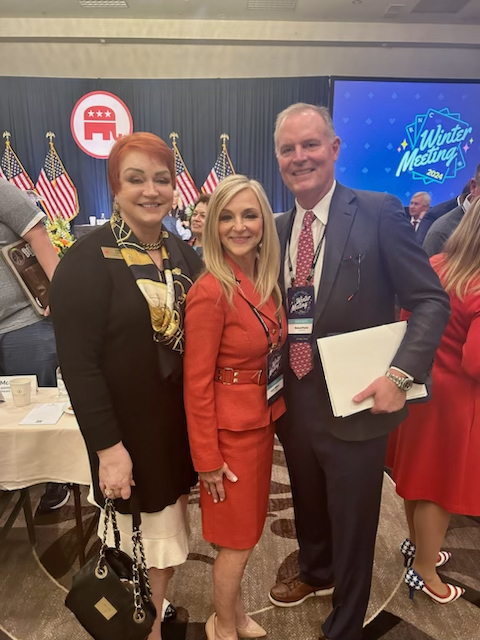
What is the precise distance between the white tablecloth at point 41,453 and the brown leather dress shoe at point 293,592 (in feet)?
2.95

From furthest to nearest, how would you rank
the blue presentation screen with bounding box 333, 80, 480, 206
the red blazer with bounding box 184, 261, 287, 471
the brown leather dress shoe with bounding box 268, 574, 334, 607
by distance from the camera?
the blue presentation screen with bounding box 333, 80, 480, 206, the brown leather dress shoe with bounding box 268, 574, 334, 607, the red blazer with bounding box 184, 261, 287, 471

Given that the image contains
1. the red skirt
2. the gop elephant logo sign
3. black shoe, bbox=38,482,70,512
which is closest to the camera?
the red skirt

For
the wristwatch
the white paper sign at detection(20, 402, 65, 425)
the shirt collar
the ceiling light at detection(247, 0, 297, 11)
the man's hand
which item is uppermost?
the ceiling light at detection(247, 0, 297, 11)

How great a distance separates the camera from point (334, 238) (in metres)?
1.39

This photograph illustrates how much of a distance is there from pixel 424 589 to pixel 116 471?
4.75ft

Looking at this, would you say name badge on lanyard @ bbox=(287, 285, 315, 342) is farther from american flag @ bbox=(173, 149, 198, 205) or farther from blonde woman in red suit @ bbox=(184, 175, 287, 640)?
american flag @ bbox=(173, 149, 198, 205)

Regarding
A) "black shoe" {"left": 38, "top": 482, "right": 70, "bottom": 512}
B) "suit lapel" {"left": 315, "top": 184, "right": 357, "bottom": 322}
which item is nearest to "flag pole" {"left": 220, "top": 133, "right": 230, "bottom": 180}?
"black shoe" {"left": 38, "top": 482, "right": 70, "bottom": 512}

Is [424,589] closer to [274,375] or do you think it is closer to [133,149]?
[274,375]

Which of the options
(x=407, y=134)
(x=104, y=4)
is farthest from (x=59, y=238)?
(x=407, y=134)

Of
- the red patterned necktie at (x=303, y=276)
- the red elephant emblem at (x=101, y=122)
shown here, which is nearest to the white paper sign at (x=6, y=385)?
the red patterned necktie at (x=303, y=276)

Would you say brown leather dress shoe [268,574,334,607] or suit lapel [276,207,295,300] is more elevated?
suit lapel [276,207,295,300]

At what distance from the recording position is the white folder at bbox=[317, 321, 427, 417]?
1275 millimetres

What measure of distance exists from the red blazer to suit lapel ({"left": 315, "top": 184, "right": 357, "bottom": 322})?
0.54ft

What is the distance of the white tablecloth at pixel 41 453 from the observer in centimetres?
169
